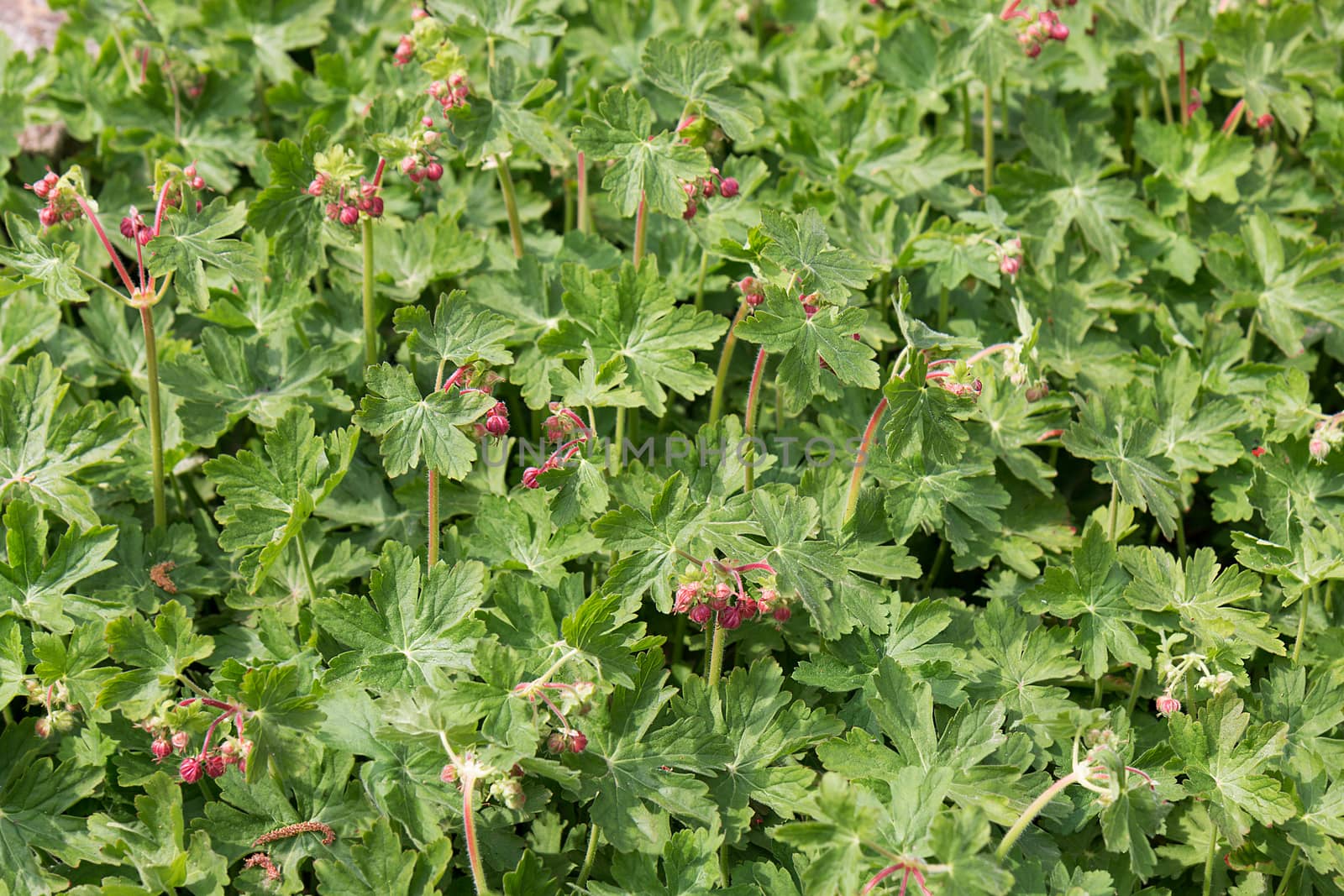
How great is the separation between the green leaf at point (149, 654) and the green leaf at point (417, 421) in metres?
0.73

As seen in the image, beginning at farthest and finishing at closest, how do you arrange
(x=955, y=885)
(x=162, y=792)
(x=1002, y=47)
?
(x=1002, y=47) → (x=162, y=792) → (x=955, y=885)

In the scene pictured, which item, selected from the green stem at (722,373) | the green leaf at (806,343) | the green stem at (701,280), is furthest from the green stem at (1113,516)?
the green stem at (701,280)

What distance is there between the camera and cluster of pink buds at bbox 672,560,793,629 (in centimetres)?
276

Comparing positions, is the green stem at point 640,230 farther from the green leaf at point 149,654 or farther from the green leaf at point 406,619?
the green leaf at point 149,654

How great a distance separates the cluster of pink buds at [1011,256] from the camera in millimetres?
3854

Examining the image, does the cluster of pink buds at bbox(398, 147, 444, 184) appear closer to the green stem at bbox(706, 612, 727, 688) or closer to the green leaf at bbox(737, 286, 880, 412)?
the green leaf at bbox(737, 286, 880, 412)

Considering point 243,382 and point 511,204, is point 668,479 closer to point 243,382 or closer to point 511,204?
point 511,204

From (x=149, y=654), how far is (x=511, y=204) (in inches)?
71.3

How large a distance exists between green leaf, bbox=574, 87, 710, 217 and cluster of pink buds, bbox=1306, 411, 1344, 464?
1997 mm

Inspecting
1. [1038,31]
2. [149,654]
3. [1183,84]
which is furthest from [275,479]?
[1183,84]

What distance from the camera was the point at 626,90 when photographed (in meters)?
3.42

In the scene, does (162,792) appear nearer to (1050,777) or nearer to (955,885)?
(955,885)

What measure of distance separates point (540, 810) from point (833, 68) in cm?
322

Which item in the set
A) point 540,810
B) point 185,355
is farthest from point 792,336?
point 185,355
